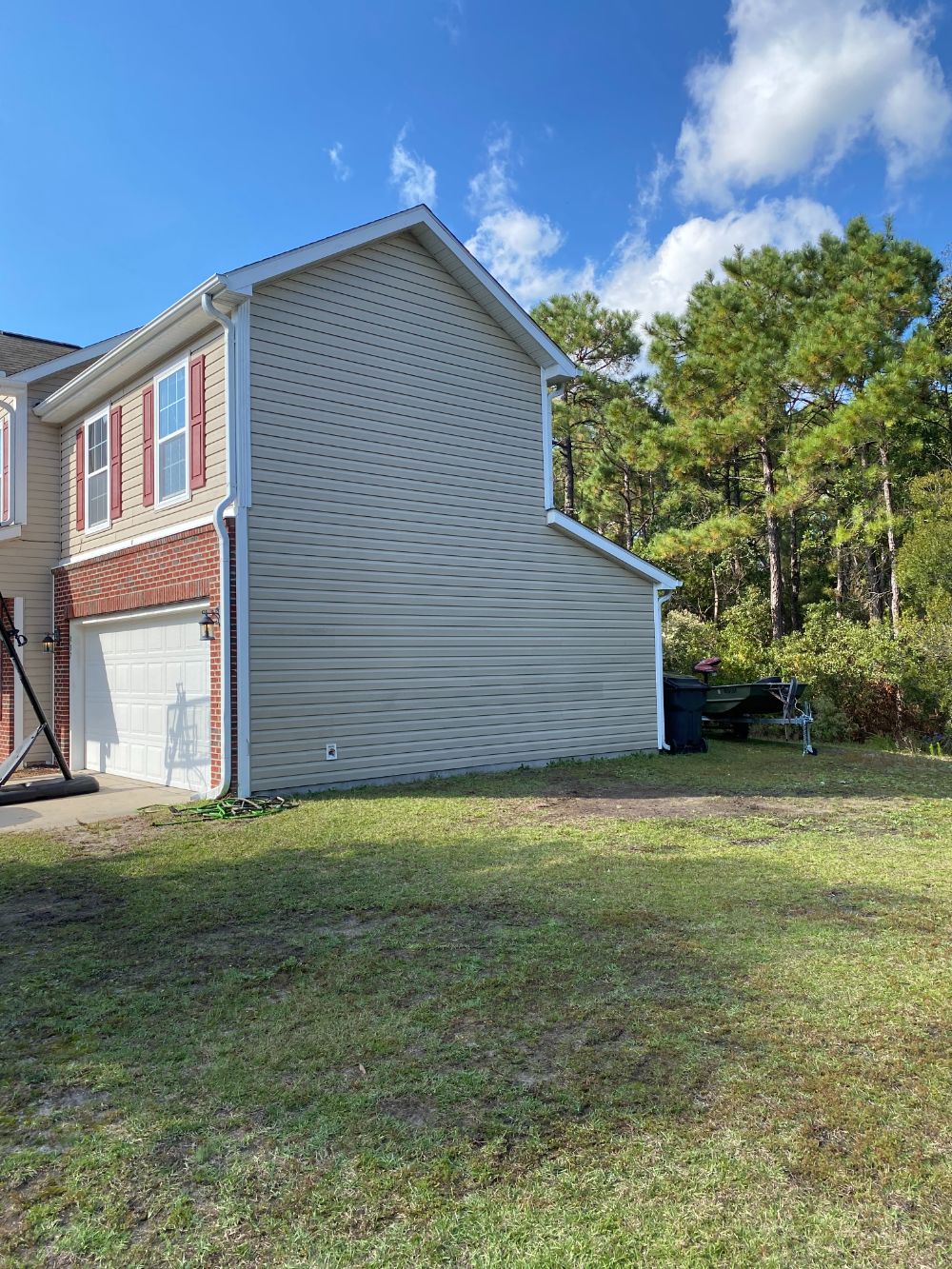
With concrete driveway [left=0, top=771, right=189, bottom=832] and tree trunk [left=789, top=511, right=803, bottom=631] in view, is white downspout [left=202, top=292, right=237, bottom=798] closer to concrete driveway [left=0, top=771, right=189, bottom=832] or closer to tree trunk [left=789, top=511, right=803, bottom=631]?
concrete driveway [left=0, top=771, right=189, bottom=832]

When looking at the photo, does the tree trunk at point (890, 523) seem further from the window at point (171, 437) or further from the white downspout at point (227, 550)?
the window at point (171, 437)

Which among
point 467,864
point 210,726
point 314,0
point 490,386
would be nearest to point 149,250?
point 314,0

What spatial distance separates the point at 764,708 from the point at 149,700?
9.73 meters

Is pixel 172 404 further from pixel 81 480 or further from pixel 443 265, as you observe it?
pixel 443 265

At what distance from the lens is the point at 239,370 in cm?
877

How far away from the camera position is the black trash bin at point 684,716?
13.0 m

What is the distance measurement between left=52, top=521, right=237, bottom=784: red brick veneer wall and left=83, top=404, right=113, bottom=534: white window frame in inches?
19.4

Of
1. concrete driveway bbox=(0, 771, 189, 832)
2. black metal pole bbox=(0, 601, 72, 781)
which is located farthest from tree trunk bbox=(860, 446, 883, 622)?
black metal pole bbox=(0, 601, 72, 781)

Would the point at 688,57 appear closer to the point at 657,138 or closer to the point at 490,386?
the point at 657,138

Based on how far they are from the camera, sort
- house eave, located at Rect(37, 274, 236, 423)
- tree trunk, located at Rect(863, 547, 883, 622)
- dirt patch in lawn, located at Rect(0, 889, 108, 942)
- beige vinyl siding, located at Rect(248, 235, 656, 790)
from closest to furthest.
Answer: dirt patch in lawn, located at Rect(0, 889, 108, 942) → house eave, located at Rect(37, 274, 236, 423) → beige vinyl siding, located at Rect(248, 235, 656, 790) → tree trunk, located at Rect(863, 547, 883, 622)

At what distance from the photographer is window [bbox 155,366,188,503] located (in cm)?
977

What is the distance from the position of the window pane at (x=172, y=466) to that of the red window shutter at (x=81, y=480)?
2478mm

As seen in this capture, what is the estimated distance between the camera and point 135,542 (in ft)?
33.8

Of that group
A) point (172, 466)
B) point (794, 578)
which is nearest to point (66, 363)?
point (172, 466)
